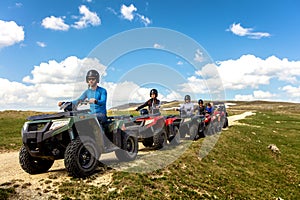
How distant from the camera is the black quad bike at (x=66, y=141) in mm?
7613

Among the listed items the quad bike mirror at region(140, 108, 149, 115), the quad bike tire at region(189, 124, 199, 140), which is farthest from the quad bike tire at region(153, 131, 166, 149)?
the quad bike tire at region(189, 124, 199, 140)

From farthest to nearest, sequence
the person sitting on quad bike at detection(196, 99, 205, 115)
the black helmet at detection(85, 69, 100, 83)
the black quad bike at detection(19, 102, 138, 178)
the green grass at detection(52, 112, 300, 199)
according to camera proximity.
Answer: the person sitting on quad bike at detection(196, 99, 205, 115)
the black helmet at detection(85, 69, 100, 83)
the green grass at detection(52, 112, 300, 199)
the black quad bike at detection(19, 102, 138, 178)

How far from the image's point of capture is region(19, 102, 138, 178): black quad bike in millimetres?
7613

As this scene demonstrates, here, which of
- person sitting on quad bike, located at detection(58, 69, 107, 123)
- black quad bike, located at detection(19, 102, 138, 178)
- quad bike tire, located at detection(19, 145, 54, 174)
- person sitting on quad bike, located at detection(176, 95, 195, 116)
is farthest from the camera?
person sitting on quad bike, located at detection(176, 95, 195, 116)

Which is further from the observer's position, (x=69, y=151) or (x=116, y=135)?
(x=116, y=135)

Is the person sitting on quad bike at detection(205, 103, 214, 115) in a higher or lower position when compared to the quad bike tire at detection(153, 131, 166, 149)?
higher

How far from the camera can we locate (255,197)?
35.3 feet

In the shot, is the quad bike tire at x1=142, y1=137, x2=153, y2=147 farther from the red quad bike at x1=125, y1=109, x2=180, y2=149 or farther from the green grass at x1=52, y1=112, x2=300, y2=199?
the green grass at x1=52, y1=112, x2=300, y2=199

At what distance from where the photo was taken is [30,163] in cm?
850

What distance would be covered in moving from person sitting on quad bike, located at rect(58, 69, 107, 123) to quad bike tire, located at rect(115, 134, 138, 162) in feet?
5.06

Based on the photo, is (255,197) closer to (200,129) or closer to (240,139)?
(200,129)

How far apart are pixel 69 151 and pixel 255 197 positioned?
754 cm

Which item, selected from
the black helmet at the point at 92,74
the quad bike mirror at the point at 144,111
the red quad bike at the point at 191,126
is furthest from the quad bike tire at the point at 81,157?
the red quad bike at the point at 191,126

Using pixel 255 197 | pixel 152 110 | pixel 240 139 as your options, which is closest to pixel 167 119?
pixel 152 110
